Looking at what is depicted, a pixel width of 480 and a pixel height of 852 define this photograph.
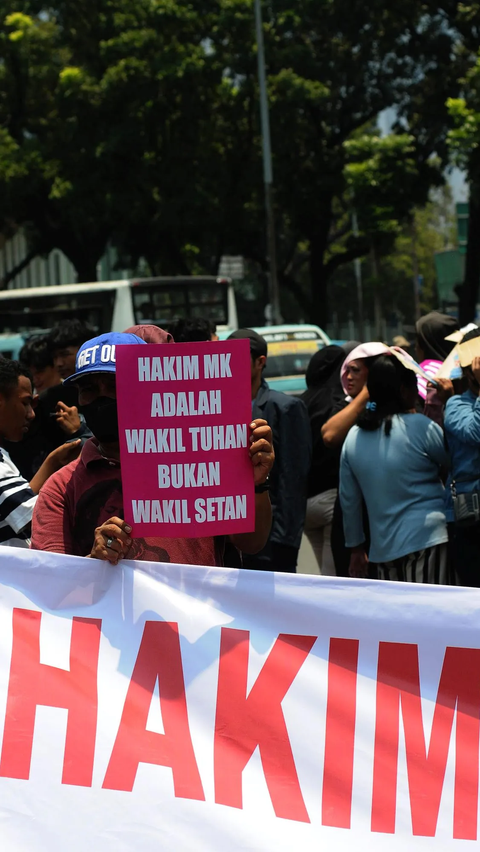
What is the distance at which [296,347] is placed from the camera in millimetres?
14922

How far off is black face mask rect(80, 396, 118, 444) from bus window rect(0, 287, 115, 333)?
21.9 meters

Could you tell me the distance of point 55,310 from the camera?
2589 cm

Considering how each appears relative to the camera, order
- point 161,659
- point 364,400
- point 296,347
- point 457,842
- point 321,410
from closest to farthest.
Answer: point 457,842 < point 161,659 < point 364,400 < point 321,410 < point 296,347

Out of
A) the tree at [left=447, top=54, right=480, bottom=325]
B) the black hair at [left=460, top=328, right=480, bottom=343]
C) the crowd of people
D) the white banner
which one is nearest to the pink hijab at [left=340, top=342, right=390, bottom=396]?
the crowd of people

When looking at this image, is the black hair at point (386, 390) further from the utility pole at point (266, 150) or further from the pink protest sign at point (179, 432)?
the utility pole at point (266, 150)

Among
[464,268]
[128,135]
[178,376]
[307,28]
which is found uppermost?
[307,28]

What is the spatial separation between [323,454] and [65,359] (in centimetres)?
140

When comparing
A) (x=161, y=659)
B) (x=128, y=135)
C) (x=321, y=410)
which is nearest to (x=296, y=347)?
(x=321, y=410)

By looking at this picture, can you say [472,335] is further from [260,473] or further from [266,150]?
[266,150]

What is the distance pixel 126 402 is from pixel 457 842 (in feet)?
4.14

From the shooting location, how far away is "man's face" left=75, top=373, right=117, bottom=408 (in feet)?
9.60

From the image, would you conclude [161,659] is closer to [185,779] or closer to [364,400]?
[185,779]

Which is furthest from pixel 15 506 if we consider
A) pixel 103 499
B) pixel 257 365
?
pixel 257 365

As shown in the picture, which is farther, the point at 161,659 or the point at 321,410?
the point at 321,410
